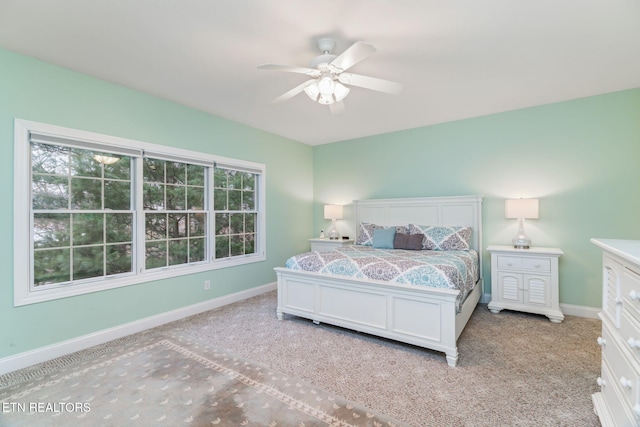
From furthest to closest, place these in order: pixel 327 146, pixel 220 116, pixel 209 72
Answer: pixel 327 146
pixel 220 116
pixel 209 72

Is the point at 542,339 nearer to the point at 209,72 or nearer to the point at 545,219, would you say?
the point at 545,219

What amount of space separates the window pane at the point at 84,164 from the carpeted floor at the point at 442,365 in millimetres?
1718

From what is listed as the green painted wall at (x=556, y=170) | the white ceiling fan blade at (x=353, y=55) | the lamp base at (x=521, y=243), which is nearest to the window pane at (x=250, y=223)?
the green painted wall at (x=556, y=170)

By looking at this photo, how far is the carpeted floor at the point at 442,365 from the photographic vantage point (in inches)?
72.4

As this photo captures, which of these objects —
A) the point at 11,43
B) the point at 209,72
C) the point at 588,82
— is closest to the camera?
the point at 11,43

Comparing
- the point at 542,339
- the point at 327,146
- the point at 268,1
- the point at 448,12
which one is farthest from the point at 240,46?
the point at 542,339

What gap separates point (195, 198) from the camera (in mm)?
3822

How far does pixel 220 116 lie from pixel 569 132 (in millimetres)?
4554

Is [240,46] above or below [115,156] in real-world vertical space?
above

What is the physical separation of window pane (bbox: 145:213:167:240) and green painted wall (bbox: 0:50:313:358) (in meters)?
0.55

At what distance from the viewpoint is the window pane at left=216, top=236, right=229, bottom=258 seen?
4074 mm

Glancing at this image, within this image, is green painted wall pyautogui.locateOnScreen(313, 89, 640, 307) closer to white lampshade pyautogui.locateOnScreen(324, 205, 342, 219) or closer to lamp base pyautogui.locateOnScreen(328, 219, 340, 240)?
white lampshade pyautogui.locateOnScreen(324, 205, 342, 219)

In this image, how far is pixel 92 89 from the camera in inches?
112

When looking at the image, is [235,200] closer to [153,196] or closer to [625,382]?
[153,196]
